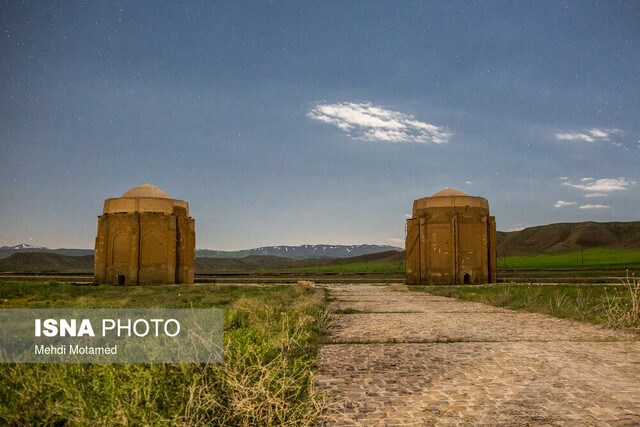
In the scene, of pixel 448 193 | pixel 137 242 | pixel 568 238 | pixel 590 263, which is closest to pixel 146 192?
pixel 137 242

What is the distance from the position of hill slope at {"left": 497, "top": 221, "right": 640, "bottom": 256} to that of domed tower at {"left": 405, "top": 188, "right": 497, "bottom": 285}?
91.1 m

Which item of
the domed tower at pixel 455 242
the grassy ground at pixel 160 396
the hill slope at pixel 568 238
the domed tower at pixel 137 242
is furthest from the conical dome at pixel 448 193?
the hill slope at pixel 568 238

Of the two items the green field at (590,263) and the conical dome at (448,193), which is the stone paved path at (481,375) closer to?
the conical dome at (448,193)

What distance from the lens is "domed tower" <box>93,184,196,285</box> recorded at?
108ft

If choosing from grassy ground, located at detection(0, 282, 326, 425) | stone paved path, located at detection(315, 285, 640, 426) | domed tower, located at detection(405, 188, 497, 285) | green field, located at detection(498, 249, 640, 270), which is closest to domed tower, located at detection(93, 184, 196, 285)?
domed tower, located at detection(405, 188, 497, 285)

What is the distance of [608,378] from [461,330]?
4541mm

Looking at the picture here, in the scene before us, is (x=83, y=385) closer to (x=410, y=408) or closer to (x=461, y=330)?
(x=410, y=408)

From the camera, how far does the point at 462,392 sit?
540cm

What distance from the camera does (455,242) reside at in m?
31.8

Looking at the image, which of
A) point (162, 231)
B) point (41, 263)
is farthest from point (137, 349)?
point (41, 263)

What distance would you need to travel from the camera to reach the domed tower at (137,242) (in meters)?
32.8

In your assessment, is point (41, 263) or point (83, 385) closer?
point (83, 385)

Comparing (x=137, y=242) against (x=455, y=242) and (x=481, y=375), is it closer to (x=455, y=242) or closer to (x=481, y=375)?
(x=455, y=242)

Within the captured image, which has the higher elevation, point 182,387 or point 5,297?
point 182,387
